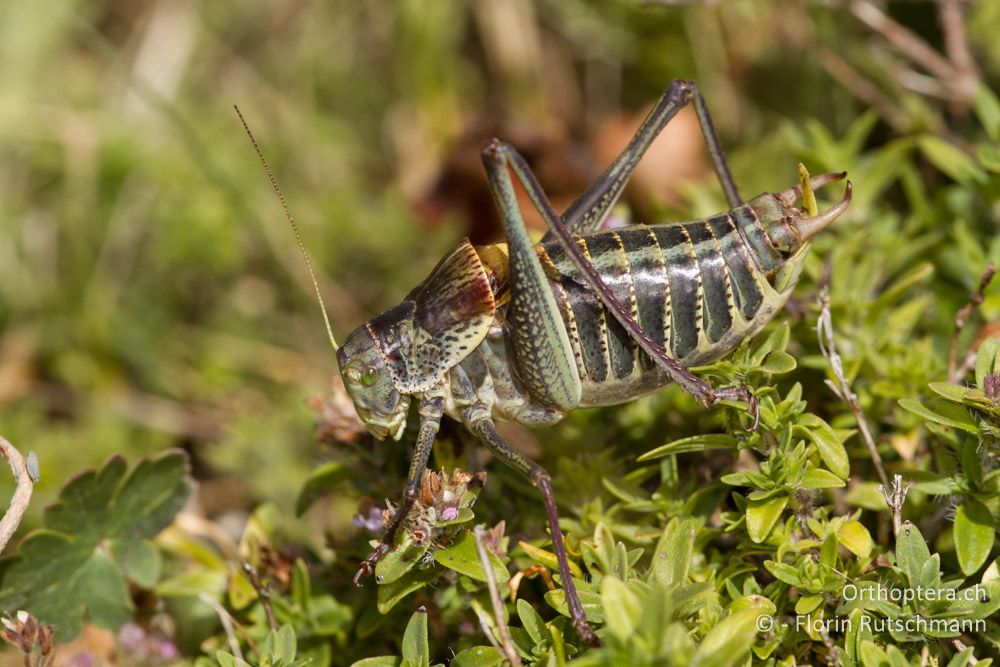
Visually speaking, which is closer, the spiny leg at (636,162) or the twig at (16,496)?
the twig at (16,496)

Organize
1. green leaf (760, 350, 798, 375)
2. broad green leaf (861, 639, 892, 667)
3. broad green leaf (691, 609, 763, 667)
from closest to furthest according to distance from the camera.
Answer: broad green leaf (691, 609, 763, 667)
broad green leaf (861, 639, 892, 667)
green leaf (760, 350, 798, 375)

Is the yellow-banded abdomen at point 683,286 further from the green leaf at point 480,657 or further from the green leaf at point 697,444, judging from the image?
the green leaf at point 480,657

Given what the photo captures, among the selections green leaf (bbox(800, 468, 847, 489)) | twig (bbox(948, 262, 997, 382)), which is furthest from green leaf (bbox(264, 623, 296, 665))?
twig (bbox(948, 262, 997, 382))

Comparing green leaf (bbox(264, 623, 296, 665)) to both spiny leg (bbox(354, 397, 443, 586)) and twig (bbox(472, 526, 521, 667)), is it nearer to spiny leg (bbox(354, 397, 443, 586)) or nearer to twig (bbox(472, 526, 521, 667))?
spiny leg (bbox(354, 397, 443, 586))

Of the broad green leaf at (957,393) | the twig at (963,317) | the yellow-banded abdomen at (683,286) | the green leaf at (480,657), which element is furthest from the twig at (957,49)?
the green leaf at (480,657)

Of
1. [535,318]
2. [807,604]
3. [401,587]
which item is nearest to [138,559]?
[401,587]

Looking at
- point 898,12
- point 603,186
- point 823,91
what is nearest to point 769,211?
point 603,186

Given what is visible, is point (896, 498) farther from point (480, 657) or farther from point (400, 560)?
point (400, 560)
